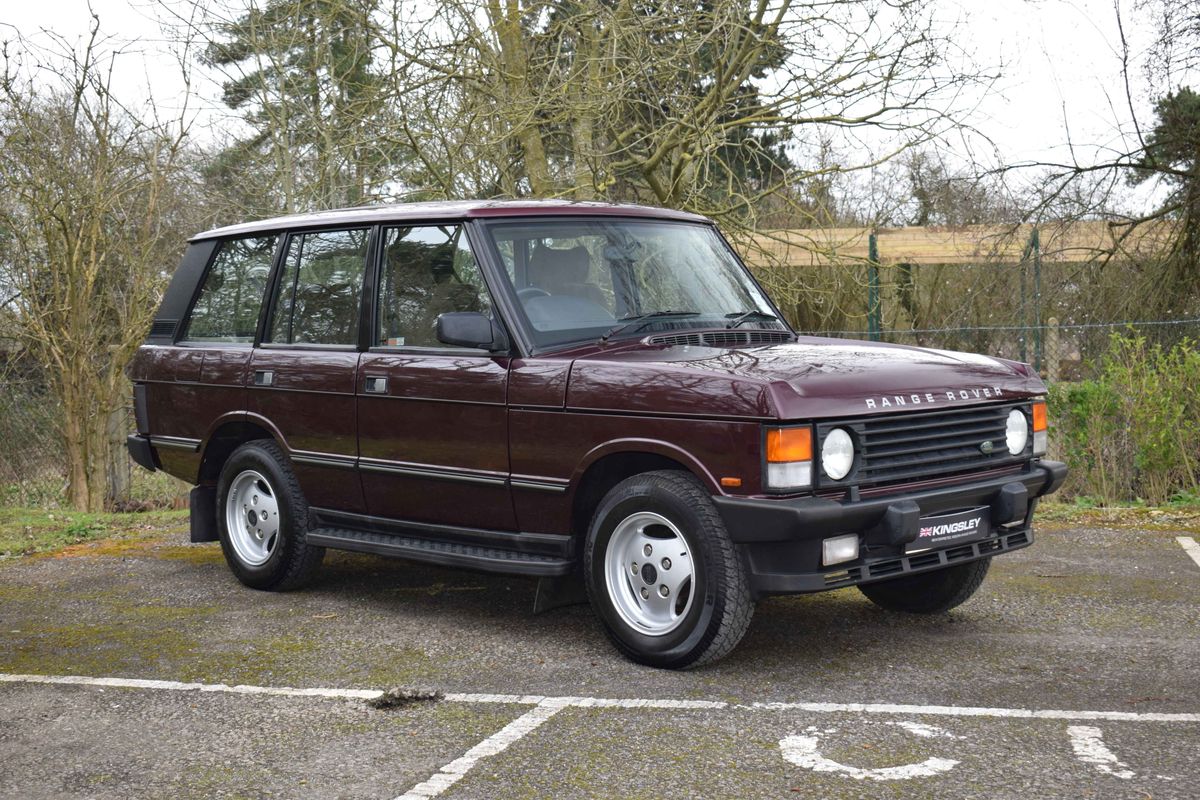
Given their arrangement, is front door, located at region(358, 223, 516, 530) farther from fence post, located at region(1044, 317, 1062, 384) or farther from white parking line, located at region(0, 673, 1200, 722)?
fence post, located at region(1044, 317, 1062, 384)

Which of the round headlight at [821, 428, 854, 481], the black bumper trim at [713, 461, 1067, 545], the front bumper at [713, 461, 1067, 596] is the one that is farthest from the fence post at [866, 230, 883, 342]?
the round headlight at [821, 428, 854, 481]

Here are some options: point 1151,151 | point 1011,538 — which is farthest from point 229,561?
point 1151,151

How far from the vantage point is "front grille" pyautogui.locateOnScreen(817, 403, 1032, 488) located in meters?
5.39

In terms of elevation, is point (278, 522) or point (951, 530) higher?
point (951, 530)

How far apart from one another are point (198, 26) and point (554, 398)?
10437 mm

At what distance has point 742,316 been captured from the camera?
22.1 ft

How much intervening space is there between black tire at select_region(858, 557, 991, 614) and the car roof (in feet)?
7.20

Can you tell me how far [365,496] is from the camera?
6973mm

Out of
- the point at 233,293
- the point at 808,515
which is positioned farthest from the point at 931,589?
the point at 233,293

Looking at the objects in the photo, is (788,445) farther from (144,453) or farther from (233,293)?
(144,453)

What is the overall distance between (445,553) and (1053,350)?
31.3ft

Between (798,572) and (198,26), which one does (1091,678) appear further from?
(198,26)

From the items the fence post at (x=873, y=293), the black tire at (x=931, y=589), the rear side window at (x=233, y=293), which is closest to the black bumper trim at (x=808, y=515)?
the black tire at (x=931, y=589)

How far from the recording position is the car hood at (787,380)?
5.24 m
